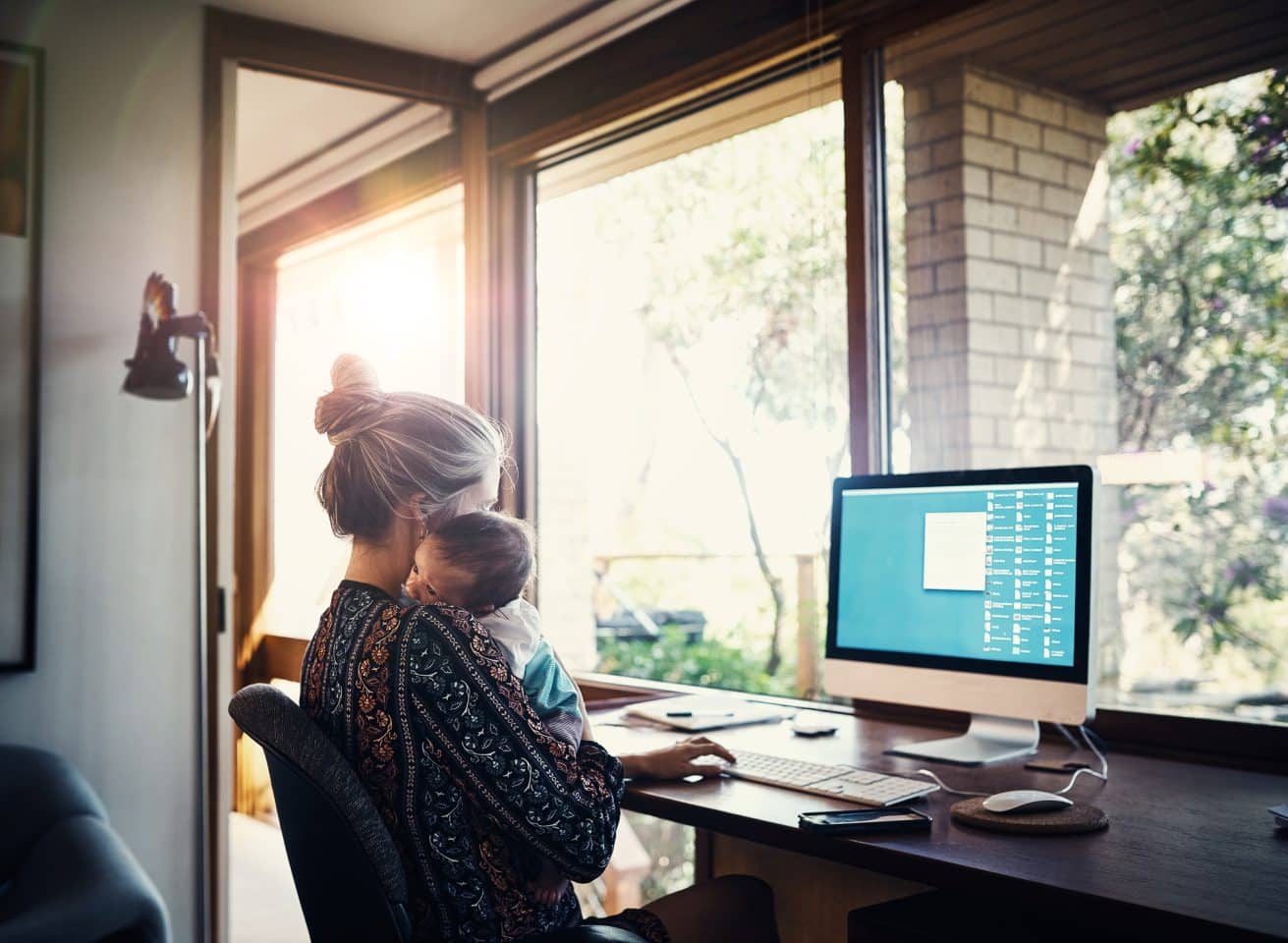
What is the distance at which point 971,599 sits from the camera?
196 cm

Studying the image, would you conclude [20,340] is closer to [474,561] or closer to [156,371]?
[156,371]

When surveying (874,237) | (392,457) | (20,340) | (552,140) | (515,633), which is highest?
(552,140)

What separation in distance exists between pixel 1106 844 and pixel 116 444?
265 cm

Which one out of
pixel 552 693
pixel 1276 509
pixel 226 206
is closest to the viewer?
pixel 552 693

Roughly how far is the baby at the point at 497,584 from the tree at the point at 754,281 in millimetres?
1217

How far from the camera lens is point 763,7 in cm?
279

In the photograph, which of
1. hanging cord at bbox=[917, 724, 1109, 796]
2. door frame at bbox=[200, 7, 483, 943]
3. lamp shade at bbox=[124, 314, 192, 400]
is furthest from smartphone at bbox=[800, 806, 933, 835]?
door frame at bbox=[200, 7, 483, 943]

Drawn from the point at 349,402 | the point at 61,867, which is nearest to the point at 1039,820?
the point at 349,402

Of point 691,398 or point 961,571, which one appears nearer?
point 961,571

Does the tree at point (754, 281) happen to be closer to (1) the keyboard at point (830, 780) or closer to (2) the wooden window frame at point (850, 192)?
(2) the wooden window frame at point (850, 192)

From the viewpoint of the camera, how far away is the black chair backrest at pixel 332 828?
138 centimetres

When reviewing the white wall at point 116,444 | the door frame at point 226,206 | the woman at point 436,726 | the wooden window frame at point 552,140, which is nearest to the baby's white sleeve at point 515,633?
the woman at point 436,726

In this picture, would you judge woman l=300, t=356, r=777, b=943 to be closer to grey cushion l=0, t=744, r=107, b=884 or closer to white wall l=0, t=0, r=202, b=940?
grey cushion l=0, t=744, r=107, b=884

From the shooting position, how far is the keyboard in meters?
1.63
